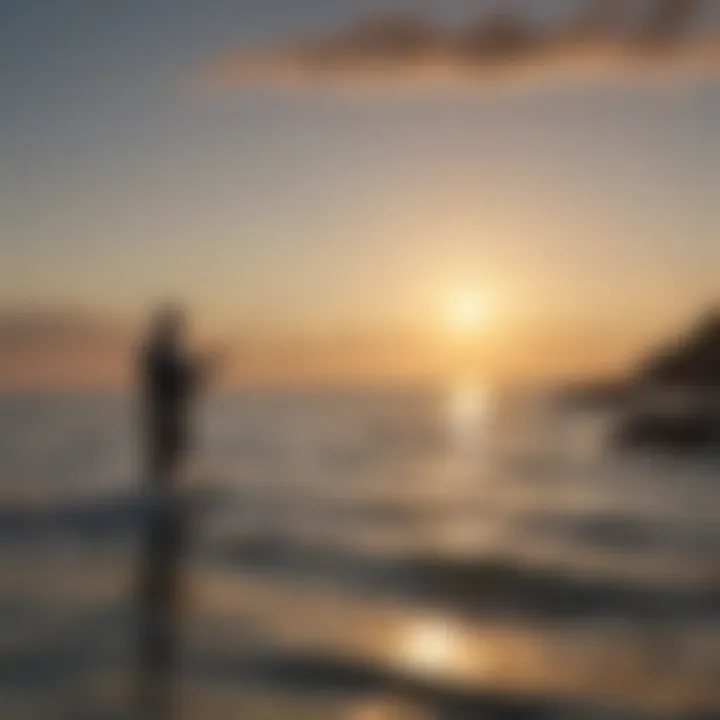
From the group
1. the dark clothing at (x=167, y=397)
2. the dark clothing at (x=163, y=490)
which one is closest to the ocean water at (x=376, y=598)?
the dark clothing at (x=163, y=490)

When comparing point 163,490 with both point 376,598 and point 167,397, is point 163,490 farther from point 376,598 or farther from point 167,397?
point 376,598

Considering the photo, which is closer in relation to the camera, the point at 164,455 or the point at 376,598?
the point at 376,598

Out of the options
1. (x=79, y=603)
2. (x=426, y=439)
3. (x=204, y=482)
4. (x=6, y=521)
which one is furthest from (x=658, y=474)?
(x=426, y=439)

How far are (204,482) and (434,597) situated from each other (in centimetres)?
807

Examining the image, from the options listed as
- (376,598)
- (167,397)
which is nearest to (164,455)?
(167,397)

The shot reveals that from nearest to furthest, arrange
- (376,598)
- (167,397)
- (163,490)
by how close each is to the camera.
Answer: (376,598)
(167,397)
(163,490)

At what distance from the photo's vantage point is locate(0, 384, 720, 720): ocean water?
557 cm

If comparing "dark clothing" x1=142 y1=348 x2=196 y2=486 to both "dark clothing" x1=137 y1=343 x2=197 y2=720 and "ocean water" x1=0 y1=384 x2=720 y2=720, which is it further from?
"ocean water" x1=0 y1=384 x2=720 y2=720

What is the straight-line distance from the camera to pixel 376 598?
26.5 feet

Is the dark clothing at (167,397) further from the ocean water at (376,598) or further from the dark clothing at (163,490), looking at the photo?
the ocean water at (376,598)

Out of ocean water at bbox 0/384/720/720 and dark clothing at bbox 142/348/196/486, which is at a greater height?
dark clothing at bbox 142/348/196/486

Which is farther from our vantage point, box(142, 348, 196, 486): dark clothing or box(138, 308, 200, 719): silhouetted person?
box(142, 348, 196, 486): dark clothing

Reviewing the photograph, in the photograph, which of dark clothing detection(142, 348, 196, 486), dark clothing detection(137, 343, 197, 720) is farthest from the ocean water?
dark clothing detection(142, 348, 196, 486)

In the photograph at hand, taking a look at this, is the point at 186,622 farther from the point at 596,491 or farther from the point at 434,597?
the point at 596,491
